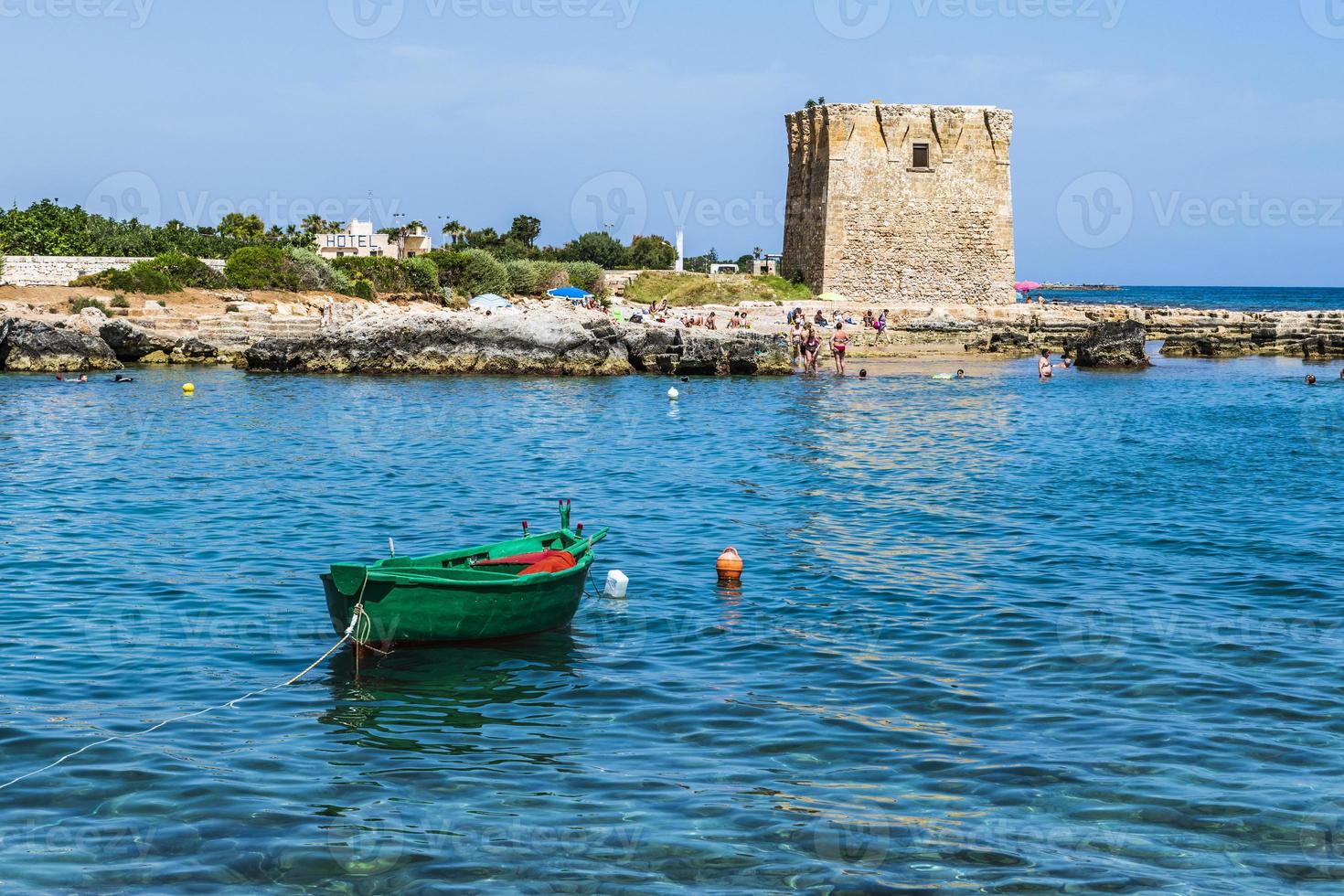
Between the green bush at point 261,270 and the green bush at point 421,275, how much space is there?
5.30 metres

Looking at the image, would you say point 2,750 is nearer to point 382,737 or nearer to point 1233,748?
point 382,737

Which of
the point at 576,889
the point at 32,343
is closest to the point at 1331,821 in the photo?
the point at 576,889

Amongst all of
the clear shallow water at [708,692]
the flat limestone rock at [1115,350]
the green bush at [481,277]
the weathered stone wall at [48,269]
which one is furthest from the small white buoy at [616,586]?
the green bush at [481,277]

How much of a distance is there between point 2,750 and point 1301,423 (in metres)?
28.0

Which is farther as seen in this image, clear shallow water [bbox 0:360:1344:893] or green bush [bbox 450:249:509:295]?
green bush [bbox 450:249:509:295]

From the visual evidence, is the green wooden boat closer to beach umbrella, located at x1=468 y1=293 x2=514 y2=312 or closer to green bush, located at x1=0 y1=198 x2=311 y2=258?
beach umbrella, located at x1=468 y1=293 x2=514 y2=312

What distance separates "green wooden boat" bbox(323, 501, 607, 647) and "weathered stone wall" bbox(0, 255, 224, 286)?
153ft

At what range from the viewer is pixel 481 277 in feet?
194

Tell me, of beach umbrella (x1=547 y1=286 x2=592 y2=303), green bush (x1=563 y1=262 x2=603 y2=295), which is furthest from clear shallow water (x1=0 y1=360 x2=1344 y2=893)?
green bush (x1=563 y1=262 x2=603 y2=295)

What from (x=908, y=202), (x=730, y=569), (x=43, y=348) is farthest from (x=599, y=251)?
(x=730, y=569)

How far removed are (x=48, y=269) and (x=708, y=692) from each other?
51.3 meters

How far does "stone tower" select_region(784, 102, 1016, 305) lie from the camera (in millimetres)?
54062

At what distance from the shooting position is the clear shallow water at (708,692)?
6746mm

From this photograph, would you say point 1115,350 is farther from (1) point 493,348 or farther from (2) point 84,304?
(2) point 84,304
